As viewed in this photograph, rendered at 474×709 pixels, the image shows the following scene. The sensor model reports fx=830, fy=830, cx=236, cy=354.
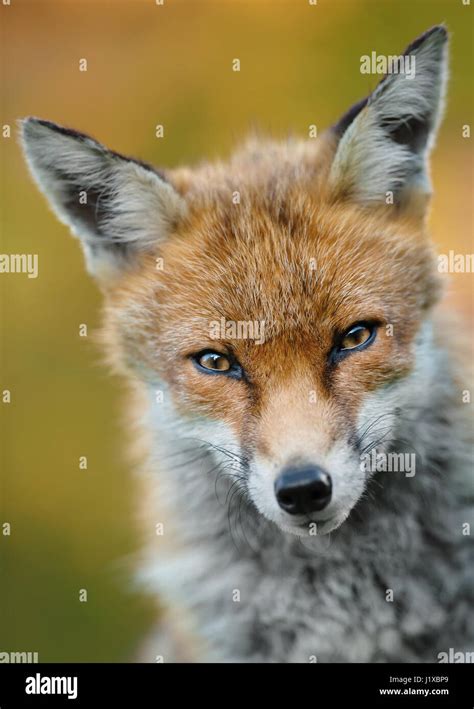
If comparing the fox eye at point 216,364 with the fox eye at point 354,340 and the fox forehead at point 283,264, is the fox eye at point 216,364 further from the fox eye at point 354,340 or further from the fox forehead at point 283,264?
the fox eye at point 354,340

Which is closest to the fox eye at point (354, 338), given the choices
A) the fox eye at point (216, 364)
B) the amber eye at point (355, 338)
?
the amber eye at point (355, 338)

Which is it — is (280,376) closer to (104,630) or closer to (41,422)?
(104,630)

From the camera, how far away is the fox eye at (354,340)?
3.41 metres

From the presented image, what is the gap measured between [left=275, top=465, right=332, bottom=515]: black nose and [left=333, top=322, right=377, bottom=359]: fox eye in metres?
0.57

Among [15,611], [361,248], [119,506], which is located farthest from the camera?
[119,506]

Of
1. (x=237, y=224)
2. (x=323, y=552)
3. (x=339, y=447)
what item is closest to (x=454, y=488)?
(x=323, y=552)

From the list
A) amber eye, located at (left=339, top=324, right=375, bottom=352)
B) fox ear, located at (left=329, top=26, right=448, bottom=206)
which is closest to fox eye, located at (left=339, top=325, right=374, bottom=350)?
amber eye, located at (left=339, top=324, right=375, bottom=352)

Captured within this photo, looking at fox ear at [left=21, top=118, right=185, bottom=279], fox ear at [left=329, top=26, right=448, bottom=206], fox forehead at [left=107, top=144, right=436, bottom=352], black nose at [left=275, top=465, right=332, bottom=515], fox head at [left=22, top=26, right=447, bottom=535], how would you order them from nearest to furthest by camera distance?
black nose at [left=275, top=465, right=332, bottom=515] < fox head at [left=22, top=26, right=447, bottom=535] < fox forehead at [left=107, top=144, right=436, bottom=352] < fox ear at [left=329, top=26, right=448, bottom=206] < fox ear at [left=21, top=118, right=185, bottom=279]

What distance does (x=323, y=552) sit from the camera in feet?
12.4

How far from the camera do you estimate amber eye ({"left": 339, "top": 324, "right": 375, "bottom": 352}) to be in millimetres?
3414

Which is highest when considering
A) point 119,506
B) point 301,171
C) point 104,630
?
point 301,171

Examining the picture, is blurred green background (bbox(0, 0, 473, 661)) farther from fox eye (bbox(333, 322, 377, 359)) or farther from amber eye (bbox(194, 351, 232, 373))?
fox eye (bbox(333, 322, 377, 359))
